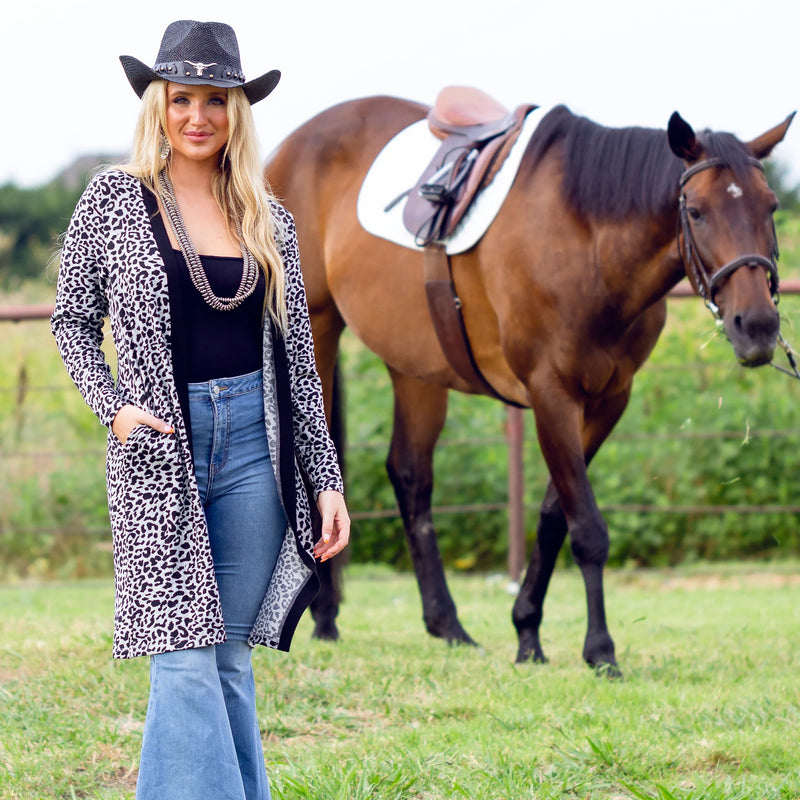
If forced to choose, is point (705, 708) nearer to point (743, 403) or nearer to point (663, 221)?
point (663, 221)

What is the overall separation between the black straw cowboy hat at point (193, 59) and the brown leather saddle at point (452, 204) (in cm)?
220

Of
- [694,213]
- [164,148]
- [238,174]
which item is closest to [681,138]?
[694,213]

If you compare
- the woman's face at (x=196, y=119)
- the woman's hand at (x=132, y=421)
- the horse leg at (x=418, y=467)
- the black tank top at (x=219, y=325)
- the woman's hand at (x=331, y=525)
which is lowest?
the horse leg at (x=418, y=467)

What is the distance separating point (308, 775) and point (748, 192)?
2336 mm

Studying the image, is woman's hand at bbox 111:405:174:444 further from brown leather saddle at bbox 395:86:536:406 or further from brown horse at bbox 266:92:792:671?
brown leather saddle at bbox 395:86:536:406

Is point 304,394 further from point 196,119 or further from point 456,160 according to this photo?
point 456,160

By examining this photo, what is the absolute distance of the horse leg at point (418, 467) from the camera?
5180 millimetres

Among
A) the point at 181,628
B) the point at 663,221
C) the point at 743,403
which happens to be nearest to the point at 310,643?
the point at 663,221

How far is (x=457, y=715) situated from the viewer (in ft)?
11.5

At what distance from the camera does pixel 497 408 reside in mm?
8148

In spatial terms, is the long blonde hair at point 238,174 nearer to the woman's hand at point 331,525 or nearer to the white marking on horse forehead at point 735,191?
the woman's hand at point 331,525

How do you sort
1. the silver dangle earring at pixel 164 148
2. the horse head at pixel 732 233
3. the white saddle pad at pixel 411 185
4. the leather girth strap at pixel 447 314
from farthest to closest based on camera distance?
the leather girth strap at pixel 447 314 < the white saddle pad at pixel 411 185 < the horse head at pixel 732 233 < the silver dangle earring at pixel 164 148

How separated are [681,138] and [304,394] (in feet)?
6.52

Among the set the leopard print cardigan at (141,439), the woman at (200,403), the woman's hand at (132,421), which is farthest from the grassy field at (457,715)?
the woman's hand at (132,421)
